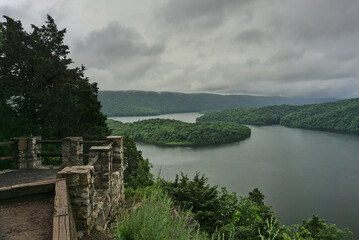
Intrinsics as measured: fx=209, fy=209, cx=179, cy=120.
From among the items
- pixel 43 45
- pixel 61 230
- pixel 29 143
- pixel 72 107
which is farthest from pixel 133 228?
pixel 43 45

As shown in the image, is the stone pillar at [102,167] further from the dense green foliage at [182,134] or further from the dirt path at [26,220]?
the dense green foliage at [182,134]

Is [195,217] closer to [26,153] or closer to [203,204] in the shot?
[203,204]

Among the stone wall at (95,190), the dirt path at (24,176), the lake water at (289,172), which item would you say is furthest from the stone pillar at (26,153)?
the lake water at (289,172)

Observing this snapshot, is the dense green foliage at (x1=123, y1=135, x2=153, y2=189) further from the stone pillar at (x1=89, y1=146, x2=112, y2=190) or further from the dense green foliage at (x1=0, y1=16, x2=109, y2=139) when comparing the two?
the stone pillar at (x1=89, y1=146, x2=112, y2=190)

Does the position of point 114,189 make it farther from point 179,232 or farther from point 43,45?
point 43,45

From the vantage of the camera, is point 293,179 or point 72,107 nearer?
point 72,107
